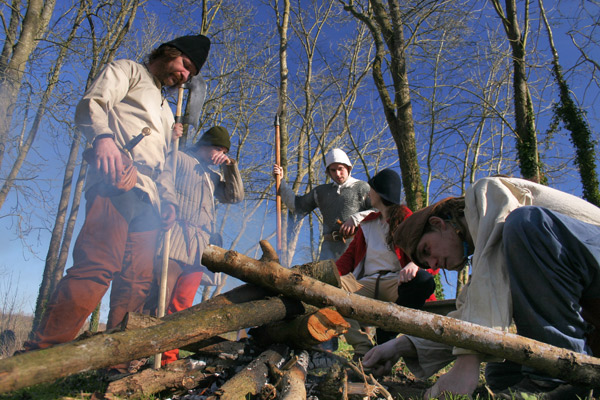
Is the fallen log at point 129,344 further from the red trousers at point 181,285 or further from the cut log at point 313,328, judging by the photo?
the red trousers at point 181,285

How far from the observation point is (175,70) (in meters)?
3.48

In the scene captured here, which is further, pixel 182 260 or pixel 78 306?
pixel 182 260

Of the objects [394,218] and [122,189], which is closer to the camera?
[122,189]

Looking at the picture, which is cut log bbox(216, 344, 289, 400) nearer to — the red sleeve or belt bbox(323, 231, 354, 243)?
the red sleeve

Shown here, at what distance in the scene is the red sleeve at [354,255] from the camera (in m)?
4.10

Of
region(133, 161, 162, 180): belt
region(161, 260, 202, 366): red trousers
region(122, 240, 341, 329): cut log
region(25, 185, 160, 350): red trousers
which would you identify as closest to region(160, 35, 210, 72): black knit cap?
region(133, 161, 162, 180): belt

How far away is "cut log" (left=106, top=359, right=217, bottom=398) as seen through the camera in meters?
1.90

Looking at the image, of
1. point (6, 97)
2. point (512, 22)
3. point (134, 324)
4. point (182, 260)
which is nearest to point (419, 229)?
point (134, 324)

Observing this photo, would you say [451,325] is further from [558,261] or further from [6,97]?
[6,97]

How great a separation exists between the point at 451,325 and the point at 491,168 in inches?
755

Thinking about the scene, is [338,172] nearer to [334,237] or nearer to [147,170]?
[334,237]

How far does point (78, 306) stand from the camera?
2760mm

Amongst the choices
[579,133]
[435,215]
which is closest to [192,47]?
[435,215]

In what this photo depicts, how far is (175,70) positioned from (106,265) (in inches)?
67.1
